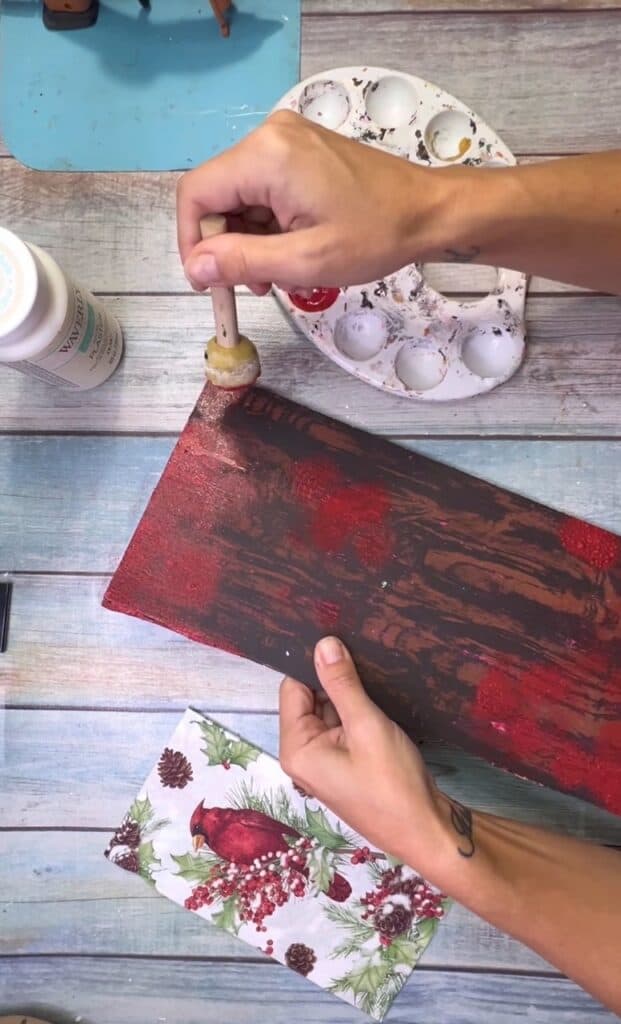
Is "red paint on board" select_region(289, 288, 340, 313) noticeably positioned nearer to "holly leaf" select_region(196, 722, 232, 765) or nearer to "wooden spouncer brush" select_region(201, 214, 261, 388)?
"wooden spouncer brush" select_region(201, 214, 261, 388)

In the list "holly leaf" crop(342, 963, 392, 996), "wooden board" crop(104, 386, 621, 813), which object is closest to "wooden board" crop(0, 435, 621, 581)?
"wooden board" crop(104, 386, 621, 813)

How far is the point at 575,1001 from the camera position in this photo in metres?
0.72

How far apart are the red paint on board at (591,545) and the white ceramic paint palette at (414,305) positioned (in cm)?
Answer: 15

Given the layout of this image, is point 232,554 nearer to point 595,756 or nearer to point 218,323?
point 218,323

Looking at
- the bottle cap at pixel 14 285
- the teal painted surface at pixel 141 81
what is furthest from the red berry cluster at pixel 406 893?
the teal painted surface at pixel 141 81

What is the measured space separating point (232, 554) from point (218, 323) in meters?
0.20

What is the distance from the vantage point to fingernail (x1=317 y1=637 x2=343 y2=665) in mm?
671

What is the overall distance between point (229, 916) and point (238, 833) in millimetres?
75

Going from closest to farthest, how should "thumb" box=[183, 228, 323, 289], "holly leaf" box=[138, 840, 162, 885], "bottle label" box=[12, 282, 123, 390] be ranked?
"thumb" box=[183, 228, 323, 289], "bottle label" box=[12, 282, 123, 390], "holly leaf" box=[138, 840, 162, 885]

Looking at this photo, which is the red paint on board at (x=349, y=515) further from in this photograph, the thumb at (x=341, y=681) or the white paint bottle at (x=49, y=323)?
the white paint bottle at (x=49, y=323)

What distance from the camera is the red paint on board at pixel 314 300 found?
712 mm

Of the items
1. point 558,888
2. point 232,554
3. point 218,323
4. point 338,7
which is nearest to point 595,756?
point 558,888

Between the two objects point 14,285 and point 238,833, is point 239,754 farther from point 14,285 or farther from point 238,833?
point 14,285

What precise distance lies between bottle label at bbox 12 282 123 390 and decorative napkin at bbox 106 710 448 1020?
0.32 meters
